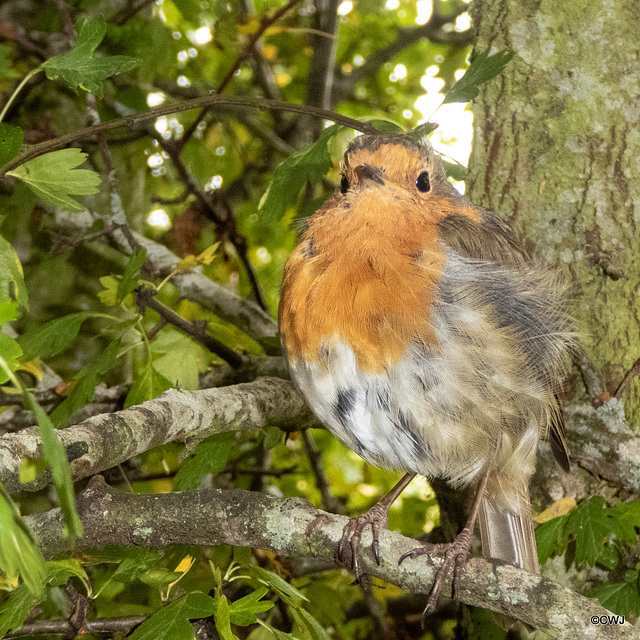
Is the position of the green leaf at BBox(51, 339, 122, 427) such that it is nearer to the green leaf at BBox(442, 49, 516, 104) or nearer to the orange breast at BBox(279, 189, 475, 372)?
the orange breast at BBox(279, 189, 475, 372)

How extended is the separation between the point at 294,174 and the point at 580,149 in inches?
37.8

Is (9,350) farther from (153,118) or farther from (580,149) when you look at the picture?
(580,149)

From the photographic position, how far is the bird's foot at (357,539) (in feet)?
5.32

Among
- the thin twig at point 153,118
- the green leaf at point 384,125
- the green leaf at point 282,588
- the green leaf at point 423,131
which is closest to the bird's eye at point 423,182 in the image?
the green leaf at point 423,131

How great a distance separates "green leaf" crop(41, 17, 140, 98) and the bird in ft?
2.25

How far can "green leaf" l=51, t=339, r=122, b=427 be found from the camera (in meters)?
1.83

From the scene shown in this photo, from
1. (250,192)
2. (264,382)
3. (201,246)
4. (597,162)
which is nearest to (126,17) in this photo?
(201,246)

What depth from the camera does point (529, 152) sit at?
220 centimetres

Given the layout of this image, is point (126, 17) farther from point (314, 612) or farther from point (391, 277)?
point (314, 612)

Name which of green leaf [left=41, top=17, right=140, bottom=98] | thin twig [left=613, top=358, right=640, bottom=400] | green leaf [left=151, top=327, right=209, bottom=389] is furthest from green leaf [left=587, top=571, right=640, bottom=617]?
green leaf [left=41, top=17, right=140, bottom=98]

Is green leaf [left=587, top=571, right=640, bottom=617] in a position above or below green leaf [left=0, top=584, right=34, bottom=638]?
below

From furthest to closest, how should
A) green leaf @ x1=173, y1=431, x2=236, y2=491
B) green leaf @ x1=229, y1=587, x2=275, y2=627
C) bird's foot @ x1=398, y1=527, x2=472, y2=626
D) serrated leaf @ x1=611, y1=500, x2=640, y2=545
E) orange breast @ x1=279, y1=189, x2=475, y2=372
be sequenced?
green leaf @ x1=173, y1=431, x2=236, y2=491
serrated leaf @ x1=611, y1=500, x2=640, y2=545
orange breast @ x1=279, y1=189, x2=475, y2=372
bird's foot @ x1=398, y1=527, x2=472, y2=626
green leaf @ x1=229, y1=587, x2=275, y2=627

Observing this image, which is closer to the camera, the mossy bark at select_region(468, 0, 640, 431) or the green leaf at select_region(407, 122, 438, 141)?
the green leaf at select_region(407, 122, 438, 141)

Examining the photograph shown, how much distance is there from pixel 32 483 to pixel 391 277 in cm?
98
